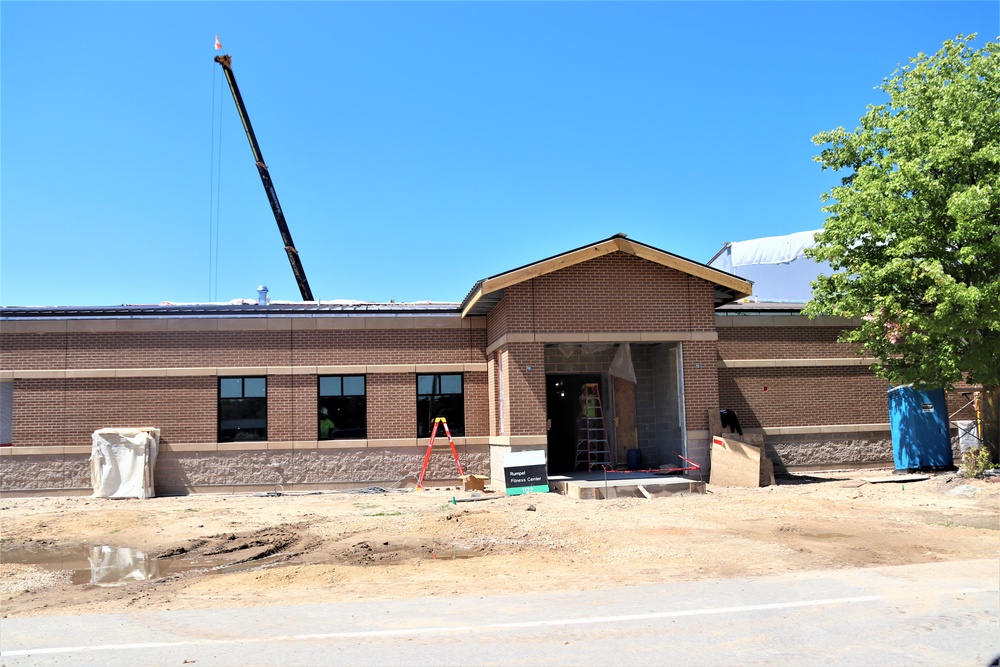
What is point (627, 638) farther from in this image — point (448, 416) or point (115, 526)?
point (448, 416)

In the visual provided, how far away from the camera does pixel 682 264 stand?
18.8 meters

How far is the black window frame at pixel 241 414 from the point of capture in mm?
20328

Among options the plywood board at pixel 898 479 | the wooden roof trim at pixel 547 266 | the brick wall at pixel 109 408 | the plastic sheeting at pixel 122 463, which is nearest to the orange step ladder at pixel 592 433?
the wooden roof trim at pixel 547 266

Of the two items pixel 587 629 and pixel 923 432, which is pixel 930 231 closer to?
pixel 923 432

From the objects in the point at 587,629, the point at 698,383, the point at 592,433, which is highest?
the point at 698,383

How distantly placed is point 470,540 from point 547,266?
7.76 m

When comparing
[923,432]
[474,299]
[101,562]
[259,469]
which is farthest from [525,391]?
[923,432]

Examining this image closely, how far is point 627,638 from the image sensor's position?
21.4 ft

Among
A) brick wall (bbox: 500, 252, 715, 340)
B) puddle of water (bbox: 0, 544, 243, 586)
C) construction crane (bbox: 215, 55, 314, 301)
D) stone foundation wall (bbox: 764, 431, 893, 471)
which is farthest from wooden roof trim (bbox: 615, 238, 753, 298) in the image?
construction crane (bbox: 215, 55, 314, 301)

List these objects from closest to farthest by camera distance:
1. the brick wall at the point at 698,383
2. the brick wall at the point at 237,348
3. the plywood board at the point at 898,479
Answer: the plywood board at the point at 898,479, the brick wall at the point at 698,383, the brick wall at the point at 237,348

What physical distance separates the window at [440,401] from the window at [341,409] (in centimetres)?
147

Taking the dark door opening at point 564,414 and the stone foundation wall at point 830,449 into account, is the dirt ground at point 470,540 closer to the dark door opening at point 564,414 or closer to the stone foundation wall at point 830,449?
the stone foundation wall at point 830,449

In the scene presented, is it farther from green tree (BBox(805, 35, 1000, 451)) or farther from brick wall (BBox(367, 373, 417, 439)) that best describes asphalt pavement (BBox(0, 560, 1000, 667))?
brick wall (BBox(367, 373, 417, 439))

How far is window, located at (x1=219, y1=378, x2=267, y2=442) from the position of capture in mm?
20344
